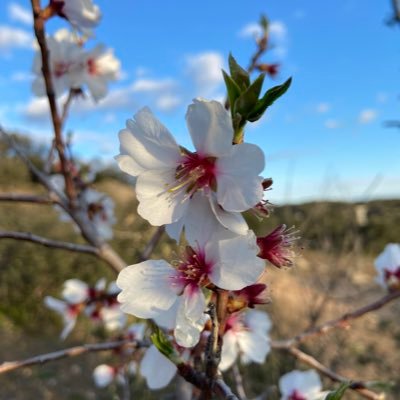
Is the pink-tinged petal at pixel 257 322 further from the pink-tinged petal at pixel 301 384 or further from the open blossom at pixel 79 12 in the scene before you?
the open blossom at pixel 79 12

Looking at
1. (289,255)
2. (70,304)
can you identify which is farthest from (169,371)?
(70,304)

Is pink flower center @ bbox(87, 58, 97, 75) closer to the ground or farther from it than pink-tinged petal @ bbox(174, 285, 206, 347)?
farther from it

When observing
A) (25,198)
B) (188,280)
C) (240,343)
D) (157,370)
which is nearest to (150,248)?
(25,198)

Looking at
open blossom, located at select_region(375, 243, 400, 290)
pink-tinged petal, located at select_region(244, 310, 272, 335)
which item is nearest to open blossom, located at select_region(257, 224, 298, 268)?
pink-tinged petal, located at select_region(244, 310, 272, 335)

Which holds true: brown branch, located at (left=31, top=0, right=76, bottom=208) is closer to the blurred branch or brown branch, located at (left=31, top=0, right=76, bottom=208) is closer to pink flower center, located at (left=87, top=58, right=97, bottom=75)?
the blurred branch

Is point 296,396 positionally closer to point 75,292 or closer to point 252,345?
point 252,345

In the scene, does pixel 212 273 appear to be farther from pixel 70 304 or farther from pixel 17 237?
pixel 70 304

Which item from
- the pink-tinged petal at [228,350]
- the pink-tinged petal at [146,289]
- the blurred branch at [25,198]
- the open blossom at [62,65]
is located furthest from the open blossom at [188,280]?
the open blossom at [62,65]
